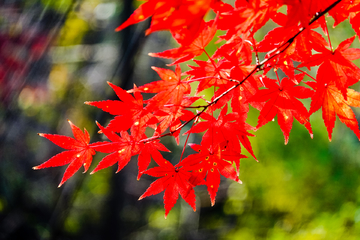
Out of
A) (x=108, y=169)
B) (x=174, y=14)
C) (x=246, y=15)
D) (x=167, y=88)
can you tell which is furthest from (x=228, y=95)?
(x=108, y=169)

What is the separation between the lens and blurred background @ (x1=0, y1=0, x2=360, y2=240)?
8.75ft

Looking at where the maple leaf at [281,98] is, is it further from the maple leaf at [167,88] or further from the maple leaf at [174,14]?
the maple leaf at [174,14]

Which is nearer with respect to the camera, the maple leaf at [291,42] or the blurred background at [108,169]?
the maple leaf at [291,42]

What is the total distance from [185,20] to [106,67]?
6.03m

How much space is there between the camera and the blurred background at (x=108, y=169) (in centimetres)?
267

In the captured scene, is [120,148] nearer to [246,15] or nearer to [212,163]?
[212,163]

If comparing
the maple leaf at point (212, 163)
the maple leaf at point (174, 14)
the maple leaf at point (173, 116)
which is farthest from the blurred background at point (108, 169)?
the maple leaf at point (174, 14)

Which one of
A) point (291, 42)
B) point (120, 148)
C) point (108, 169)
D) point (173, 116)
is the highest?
point (291, 42)

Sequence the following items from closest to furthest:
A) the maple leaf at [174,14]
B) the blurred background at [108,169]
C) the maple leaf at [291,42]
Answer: the maple leaf at [174,14] → the maple leaf at [291,42] → the blurred background at [108,169]

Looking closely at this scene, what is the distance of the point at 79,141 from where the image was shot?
83 centimetres

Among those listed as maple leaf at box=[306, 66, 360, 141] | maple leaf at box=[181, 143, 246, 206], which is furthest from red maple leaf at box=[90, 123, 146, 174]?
maple leaf at box=[306, 66, 360, 141]

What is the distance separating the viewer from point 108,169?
17.9 ft

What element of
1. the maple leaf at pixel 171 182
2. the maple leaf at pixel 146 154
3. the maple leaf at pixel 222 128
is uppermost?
the maple leaf at pixel 222 128

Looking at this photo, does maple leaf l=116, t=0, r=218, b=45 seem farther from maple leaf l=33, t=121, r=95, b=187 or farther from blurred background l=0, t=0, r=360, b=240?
blurred background l=0, t=0, r=360, b=240
